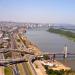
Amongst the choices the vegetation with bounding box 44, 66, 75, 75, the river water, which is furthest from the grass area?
the river water

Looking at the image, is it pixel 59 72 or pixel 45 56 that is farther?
pixel 45 56

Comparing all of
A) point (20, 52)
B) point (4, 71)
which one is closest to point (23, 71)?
point (4, 71)

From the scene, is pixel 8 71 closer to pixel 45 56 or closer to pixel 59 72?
pixel 59 72

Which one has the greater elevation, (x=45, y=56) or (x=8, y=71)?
(x=8, y=71)

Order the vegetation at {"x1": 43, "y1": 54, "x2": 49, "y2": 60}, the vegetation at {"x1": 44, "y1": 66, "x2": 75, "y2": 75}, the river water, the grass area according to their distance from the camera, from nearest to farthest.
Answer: the grass area < the vegetation at {"x1": 44, "y1": 66, "x2": 75, "y2": 75} < the river water < the vegetation at {"x1": 43, "y1": 54, "x2": 49, "y2": 60}

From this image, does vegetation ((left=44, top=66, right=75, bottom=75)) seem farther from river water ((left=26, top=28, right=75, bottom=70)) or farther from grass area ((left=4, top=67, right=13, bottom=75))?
grass area ((left=4, top=67, right=13, bottom=75))

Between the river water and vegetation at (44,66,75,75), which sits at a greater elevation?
vegetation at (44,66,75,75)

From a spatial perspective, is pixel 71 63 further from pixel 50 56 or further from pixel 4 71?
pixel 4 71

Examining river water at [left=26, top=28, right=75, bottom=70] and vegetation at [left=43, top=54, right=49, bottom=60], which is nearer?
river water at [left=26, top=28, right=75, bottom=70]

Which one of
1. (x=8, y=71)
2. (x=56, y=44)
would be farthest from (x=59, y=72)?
(x=56, y=44)

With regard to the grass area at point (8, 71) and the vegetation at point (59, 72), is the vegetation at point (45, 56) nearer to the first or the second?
the vegetation at point (59, 72)

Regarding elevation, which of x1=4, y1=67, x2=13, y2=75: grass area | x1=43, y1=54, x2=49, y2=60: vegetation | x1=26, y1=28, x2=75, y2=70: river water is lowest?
x1=26, y1=28, x2=75, y2=70: river water
